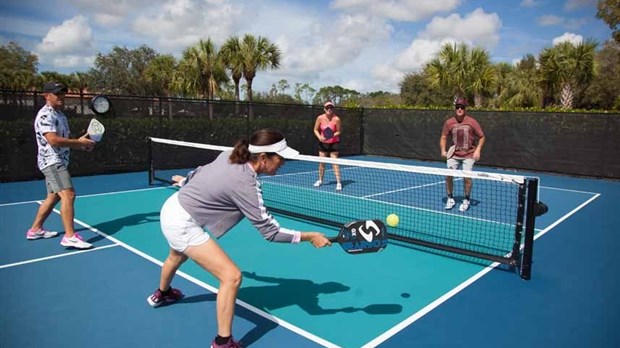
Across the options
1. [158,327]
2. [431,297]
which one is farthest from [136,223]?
[431,297]

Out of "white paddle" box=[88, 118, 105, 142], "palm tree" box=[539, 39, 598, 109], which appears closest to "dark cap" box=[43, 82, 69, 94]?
"white paddle" box=[88, 118, 105, 142]

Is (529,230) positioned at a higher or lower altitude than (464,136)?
lower

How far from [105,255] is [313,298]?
2.91m

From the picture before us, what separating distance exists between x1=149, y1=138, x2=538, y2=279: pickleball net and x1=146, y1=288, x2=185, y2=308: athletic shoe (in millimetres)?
1536

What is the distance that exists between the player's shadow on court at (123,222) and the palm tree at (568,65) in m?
21.2

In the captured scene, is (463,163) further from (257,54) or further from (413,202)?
(257,54)

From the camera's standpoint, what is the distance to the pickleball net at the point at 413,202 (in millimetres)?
5176

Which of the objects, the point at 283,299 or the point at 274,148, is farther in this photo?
the point at 283,299

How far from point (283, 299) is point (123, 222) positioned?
3.97 meters

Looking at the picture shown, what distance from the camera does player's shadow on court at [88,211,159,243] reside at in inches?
252

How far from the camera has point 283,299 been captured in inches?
167

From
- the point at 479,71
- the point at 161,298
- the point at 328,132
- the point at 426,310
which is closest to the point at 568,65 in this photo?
the point at 479,71

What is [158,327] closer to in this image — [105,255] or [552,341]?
[105,255]

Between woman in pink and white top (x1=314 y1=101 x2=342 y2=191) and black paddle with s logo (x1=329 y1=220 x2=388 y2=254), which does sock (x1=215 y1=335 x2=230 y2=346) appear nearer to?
black paddle with s logo (x1=329 y1=220 x2=388 y2=254)
